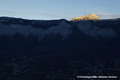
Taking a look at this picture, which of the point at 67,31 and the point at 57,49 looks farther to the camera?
the point at 67,31

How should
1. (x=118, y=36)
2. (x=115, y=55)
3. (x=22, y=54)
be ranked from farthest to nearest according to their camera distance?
(x=118, y=36), (x=22, y=54), (x=115, y=55)

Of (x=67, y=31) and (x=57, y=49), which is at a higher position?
(x=67, y=31)

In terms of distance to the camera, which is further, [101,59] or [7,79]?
[101,59]

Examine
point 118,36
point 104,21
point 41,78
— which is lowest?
point 41,78

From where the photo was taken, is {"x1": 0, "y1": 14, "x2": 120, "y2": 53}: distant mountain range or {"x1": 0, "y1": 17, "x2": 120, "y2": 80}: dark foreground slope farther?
{"x1": 0, "y1": 14, "x2": 120, "y2": 53}: distant mountain range

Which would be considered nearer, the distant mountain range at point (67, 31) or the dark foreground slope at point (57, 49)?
the dark foreground slope at point (57, 49)

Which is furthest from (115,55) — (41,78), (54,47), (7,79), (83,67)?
(7,79)

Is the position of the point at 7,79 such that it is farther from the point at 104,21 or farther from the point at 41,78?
the point at 104,21

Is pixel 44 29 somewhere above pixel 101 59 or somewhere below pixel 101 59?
above
